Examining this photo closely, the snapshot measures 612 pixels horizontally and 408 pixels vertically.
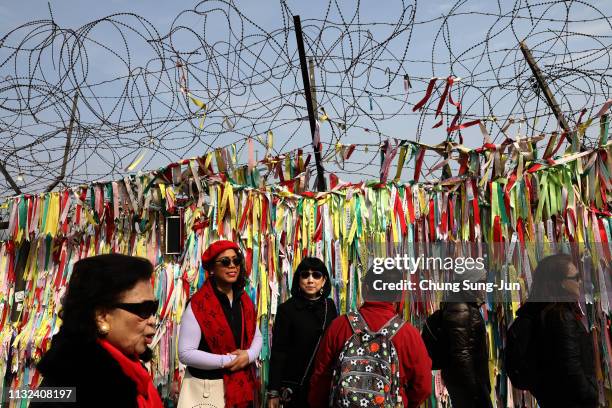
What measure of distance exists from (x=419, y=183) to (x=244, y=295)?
1.51 m

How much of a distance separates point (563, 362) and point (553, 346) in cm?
9

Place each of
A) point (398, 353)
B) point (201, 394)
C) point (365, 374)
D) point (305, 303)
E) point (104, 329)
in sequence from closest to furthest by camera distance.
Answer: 1. point (104, 329)
2. point (365, 374)
3. point (398, 353)
4. point (201, 394)
5. point (305, 303)

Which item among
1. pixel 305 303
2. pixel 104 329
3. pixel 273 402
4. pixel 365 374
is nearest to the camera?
pixel 104 329

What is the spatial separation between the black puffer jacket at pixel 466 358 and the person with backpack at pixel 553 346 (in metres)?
0.52

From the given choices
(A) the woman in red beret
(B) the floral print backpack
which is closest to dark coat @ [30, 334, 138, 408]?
(B) the floral print backpack

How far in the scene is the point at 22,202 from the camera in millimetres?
5207

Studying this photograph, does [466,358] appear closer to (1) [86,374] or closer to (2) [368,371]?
(2) [368,371]

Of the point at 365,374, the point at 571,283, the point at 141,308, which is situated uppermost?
the point at 571,283

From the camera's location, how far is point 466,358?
12.3 feet

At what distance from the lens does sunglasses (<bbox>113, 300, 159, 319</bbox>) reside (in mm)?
1736

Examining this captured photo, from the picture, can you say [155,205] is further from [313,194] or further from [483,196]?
[483,196]

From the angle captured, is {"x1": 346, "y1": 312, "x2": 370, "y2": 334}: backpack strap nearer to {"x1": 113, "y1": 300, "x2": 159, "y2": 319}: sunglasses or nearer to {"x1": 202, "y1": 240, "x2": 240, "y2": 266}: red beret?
{"x1": 202, "y1": 240, "x2": 240, "y2": 266}: red beret

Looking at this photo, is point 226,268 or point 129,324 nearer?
point 129,324

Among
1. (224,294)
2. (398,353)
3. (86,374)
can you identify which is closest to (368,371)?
(398,353)
